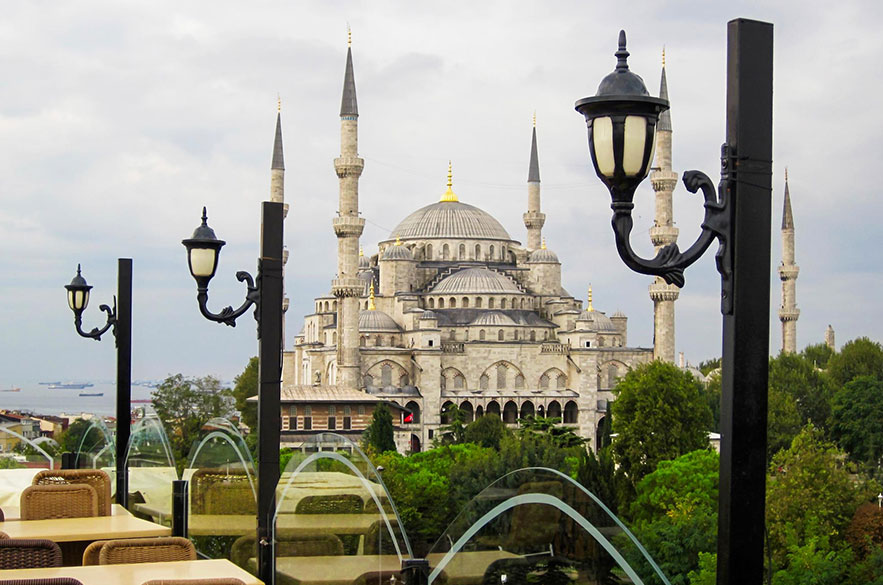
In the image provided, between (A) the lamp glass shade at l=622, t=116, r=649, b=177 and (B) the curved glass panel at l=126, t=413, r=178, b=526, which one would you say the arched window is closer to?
(B) the curved glass panel at l=126, t=413, r=178, b=526

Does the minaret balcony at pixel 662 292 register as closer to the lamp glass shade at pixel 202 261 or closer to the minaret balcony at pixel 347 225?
the minaret balcony at pixel 347 225

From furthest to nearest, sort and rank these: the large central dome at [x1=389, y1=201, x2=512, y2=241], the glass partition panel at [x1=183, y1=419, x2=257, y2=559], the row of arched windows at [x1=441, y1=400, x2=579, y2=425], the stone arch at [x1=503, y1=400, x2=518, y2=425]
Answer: the large central dome at [x1=389, y1=201, x2=512, y2=241] → the stone arch at [x1=503, y1=400, x2=518, y2=425] → the row of arched windows at [x1=441, y1=400, x2=579, y2=425] → the glass partition panel at [x1=183, y1=419, x2=257, y2=559]

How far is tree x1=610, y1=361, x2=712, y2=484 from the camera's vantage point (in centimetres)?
2966

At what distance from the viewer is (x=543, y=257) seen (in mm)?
55969

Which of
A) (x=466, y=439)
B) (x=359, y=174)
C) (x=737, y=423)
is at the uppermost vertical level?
(x=359, y=174)

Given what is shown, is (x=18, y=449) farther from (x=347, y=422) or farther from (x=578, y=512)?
(x=347, y=422)

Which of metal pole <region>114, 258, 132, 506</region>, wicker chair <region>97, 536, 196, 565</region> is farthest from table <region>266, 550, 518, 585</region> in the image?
metal pole <region>114, 258, 132, 506</region>

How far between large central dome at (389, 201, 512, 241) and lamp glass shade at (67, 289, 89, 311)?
48.1m

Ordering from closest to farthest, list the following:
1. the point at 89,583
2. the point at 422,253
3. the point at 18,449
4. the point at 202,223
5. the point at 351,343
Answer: the point at 89,583, the point at 202,223, the point at 18,449, the point at 351,343, the point at 422,253

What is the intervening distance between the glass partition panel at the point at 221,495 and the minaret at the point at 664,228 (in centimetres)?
3615

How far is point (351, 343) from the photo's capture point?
44062 millimetres

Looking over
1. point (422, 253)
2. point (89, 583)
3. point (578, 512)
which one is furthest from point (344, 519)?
point (422, 253)

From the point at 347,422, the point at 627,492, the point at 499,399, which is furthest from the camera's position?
the point at 499,399

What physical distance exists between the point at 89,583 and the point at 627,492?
23055 mm
